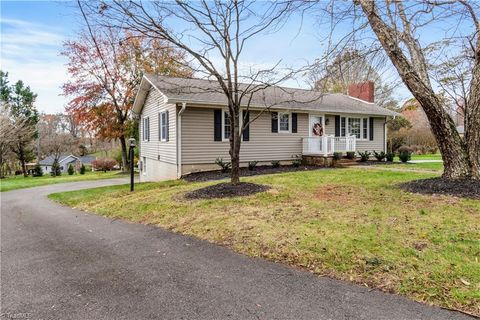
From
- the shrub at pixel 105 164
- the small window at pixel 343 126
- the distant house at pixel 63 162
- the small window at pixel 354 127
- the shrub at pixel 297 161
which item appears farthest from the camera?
the distant house at pixel 63 162

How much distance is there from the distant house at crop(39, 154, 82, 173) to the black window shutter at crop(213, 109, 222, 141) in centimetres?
3750

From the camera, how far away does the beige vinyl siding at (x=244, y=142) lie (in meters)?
12.9

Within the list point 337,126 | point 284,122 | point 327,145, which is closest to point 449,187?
point 327,145

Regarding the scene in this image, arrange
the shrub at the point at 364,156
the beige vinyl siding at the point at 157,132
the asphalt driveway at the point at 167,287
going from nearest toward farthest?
the asphalt driveway at the point at 167,287
the beige vinyl siding at the point at 157,132
the shrub at the point at 364,156

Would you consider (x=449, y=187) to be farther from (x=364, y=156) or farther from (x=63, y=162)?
(x=63, y=162)

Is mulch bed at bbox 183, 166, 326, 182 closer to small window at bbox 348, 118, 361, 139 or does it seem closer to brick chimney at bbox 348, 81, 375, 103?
small window at bbox 348, 118, 361, 139

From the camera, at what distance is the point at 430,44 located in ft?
28.1

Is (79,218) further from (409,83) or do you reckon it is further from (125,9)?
(409,83)

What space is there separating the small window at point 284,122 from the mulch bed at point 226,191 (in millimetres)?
6991

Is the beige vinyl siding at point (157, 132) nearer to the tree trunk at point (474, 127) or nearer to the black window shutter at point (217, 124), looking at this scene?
the black window shutter at point (217, 124)

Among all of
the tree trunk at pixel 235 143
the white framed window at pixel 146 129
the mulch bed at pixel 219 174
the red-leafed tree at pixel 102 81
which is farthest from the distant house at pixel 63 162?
the tree trunk at pixel 235 143

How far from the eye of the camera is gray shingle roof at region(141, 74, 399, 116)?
41.0ft

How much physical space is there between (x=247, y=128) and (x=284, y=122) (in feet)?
7.47

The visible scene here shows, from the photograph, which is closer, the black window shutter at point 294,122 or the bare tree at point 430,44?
the bare tree at point 430,44
